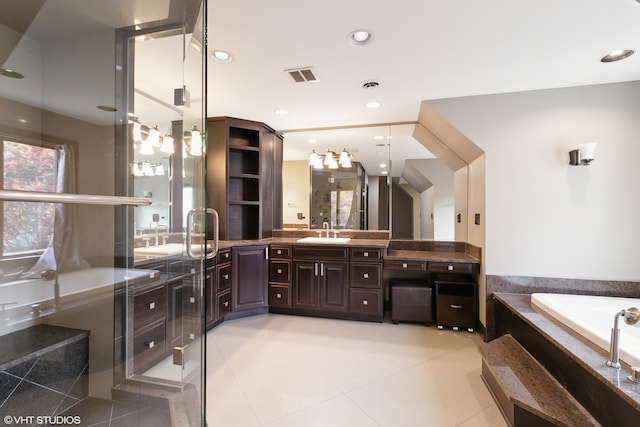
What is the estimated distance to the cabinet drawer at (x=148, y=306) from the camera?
6.17 ft

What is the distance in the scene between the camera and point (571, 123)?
251 cm

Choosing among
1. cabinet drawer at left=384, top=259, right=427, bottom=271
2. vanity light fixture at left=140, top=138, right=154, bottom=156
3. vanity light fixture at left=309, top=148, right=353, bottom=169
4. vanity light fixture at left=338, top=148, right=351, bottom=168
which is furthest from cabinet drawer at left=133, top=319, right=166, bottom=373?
vanity light fixture at left=338, top=148, right=351, bottom=168

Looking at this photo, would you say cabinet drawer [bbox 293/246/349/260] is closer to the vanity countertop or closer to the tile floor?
the vanity countertop

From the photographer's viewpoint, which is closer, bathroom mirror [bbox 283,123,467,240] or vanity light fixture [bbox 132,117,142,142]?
vanity light fixture [bbox 132,117,142,142]

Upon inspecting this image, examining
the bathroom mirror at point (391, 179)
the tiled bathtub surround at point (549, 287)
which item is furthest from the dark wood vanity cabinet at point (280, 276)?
the tiled bathtub surround at point (549, 287)

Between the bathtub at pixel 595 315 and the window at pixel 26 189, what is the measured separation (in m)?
3.23

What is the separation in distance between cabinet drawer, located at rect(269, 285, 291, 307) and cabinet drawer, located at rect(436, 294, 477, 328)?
1724 millimetres

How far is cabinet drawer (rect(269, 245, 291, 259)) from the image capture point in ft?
11.2

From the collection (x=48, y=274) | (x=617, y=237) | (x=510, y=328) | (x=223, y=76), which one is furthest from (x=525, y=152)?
(x=48, y=274)

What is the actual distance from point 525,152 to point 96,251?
3.56m

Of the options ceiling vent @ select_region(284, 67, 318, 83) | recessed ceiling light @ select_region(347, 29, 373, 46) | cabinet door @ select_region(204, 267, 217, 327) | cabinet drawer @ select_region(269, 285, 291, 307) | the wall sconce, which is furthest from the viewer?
cabinet drawer @ select_region(269, 285, 291, 307)

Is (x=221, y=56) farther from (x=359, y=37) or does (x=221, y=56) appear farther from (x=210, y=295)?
(x=210, y=295)

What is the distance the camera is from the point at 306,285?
3.35m
